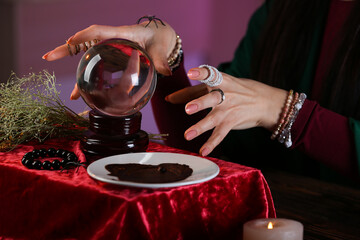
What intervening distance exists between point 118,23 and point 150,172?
2.54 meters

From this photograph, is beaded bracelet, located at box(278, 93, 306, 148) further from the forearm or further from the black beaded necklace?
the black beaded necklace

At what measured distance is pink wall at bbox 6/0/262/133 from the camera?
263 centimetres

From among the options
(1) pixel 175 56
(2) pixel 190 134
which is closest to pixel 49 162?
(2) pixel 190 134

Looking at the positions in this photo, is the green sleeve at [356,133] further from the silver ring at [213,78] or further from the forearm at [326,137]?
the silver ring at [213,78]

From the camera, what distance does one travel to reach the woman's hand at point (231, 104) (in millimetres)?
742

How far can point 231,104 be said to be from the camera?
0.86m

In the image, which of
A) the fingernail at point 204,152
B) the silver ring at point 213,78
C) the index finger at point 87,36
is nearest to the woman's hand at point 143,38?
the index finger at point 87,36

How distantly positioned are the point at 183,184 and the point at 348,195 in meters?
0.50

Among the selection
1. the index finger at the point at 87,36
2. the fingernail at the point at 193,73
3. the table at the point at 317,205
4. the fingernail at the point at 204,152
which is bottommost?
the table at the point at 317,205

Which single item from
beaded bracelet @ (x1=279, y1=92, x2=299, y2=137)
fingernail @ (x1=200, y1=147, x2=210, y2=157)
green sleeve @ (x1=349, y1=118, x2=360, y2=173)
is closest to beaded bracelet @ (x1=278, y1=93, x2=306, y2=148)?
beaded bracelet @ (x1=279, y1=92, x2=299, y2=137)

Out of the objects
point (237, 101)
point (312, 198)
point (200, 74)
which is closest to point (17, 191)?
point (200, 74)

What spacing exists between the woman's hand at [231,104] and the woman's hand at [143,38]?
3.3 inches

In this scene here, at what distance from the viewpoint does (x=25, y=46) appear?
2633mm

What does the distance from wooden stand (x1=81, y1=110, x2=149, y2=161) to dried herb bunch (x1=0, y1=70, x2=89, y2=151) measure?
0.40 feet
